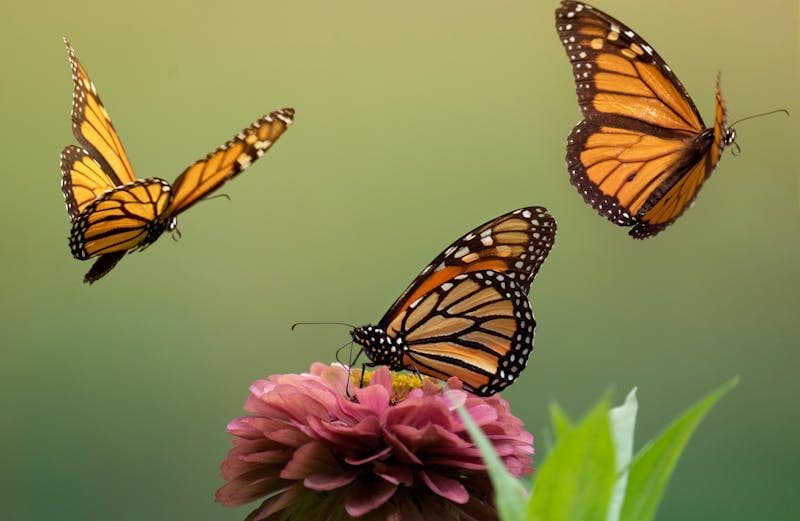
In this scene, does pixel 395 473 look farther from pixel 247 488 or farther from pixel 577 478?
pixel 577 478

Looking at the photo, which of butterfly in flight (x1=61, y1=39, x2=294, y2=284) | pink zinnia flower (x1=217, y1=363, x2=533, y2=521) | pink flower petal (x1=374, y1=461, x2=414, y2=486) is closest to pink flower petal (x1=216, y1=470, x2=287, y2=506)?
pink zinnia flower (x1=217, y1=363, x2=533, y2=521)

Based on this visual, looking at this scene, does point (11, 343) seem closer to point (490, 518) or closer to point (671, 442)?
point (490, 518)

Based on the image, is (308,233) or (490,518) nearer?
(490,518)

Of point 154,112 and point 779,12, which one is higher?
point 779,12

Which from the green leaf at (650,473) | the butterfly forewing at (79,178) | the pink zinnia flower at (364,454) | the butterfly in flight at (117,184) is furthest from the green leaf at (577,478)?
the butterfly forewing at (79,178)

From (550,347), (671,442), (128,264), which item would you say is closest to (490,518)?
(671,442)

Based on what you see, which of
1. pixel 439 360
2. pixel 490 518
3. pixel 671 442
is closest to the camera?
pixel 671 442

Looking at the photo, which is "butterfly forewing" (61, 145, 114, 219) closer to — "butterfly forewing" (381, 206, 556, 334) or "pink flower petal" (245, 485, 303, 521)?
"butterfly forewing" (381, 206, 556, 334)

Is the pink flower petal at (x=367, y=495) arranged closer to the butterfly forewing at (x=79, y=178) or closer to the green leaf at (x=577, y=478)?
the green leaf at (x=577, y=478)
